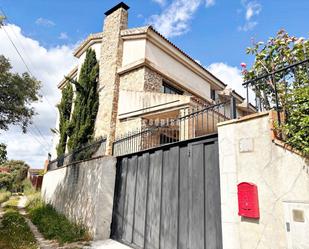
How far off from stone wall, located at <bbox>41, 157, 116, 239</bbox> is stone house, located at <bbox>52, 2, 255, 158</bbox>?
155cm

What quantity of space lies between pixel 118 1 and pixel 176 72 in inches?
207

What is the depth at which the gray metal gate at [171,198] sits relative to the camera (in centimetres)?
479

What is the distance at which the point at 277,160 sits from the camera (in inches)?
137

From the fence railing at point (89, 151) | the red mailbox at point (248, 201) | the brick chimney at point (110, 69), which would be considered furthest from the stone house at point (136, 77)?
the red mailbox at point (248, 201)

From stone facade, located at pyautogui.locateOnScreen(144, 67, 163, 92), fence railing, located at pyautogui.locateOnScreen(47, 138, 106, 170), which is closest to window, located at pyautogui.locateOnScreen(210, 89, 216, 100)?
stone facade, located at pyautogui.locateOnScreen(144, 67, 163, 92)

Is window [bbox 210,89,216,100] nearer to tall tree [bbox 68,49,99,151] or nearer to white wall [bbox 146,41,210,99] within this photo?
white wall [bbox 146,41,210,99]

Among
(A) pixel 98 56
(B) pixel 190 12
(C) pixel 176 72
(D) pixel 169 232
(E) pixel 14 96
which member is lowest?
(D) pixel 169 232

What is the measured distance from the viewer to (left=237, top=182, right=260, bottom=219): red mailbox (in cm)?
359

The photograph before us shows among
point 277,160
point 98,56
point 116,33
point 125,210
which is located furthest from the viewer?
point 98,56

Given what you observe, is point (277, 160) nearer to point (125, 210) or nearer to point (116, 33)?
point (125, 210)

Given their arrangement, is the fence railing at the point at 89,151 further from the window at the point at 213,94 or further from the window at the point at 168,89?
the window at the point at 213,94

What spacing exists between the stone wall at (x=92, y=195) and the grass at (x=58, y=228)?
10.3 inches

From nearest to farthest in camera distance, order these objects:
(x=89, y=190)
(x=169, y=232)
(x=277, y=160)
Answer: (x=277, y=160) → (x=169, y=232) → (x=89, y=190)

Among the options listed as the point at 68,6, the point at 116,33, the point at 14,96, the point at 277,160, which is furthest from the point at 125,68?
the point at 277,160
